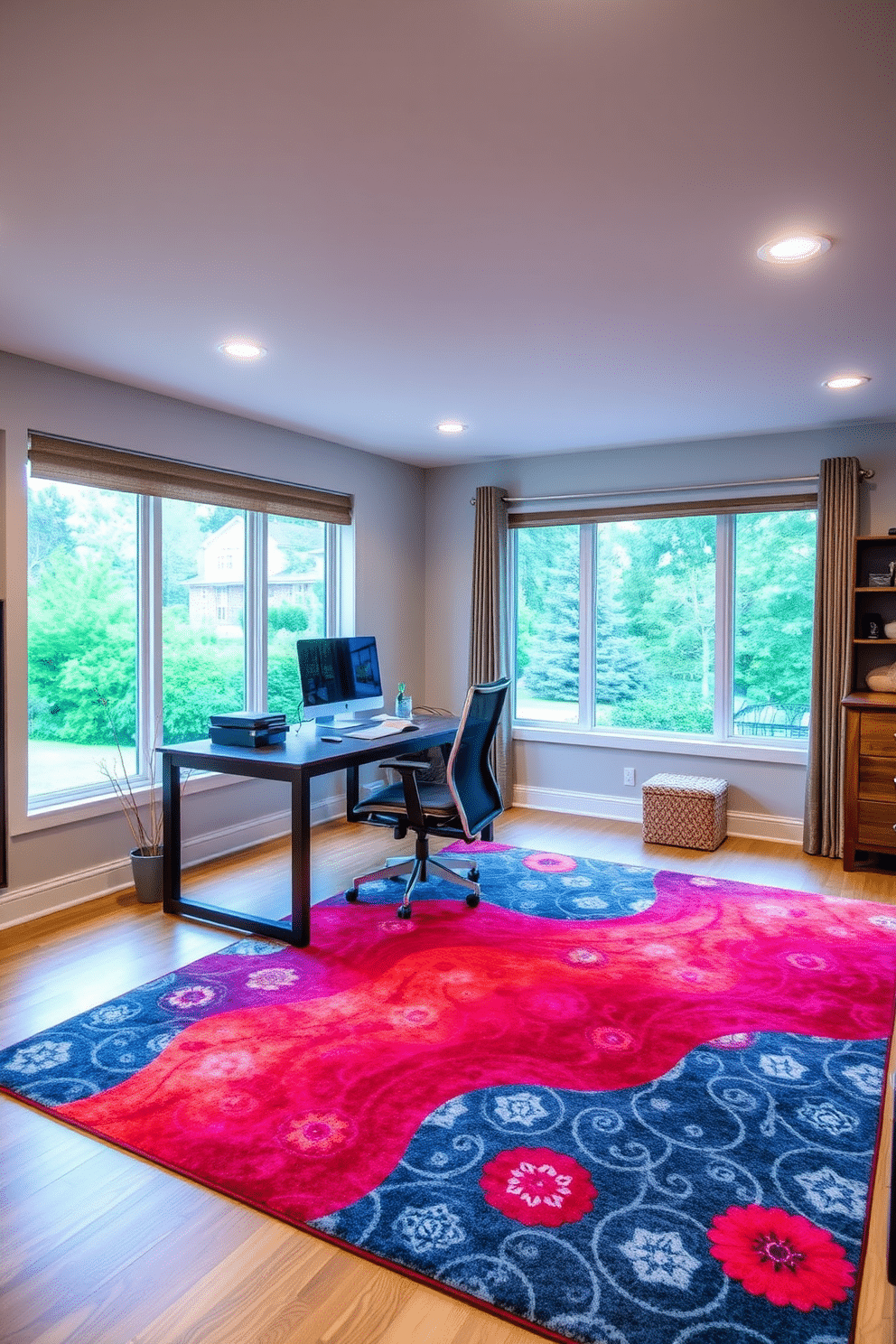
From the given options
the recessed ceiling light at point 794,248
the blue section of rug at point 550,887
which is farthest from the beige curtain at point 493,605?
the recessed ceiling light at point 794,248

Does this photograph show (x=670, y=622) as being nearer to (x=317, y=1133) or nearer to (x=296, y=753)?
(x=296, y=753)

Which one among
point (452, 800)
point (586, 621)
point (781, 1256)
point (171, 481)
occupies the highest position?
point (171, 481)

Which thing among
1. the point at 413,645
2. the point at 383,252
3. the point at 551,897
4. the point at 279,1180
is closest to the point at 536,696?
the point at 413,645

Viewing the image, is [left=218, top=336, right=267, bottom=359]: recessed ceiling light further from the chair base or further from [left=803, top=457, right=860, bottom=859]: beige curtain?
[left=803, top=457, right=860, bottom=859]: beige curtain

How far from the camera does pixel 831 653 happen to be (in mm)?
4652

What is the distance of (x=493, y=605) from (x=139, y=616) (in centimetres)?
244

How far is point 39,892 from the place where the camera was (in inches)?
142

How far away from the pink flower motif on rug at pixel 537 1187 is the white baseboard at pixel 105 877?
2434mm

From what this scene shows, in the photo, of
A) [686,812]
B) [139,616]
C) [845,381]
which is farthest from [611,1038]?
[845,381]

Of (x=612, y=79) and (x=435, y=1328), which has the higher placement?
(x=612, y=79)

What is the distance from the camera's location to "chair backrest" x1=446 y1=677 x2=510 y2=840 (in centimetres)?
347

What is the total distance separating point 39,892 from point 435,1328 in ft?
8.84

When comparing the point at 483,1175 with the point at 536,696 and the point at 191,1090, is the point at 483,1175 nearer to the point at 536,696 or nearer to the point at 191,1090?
the point at 191,1090

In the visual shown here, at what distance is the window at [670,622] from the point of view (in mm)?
4996
